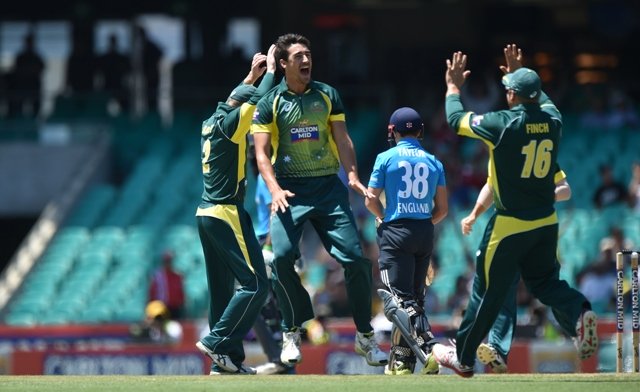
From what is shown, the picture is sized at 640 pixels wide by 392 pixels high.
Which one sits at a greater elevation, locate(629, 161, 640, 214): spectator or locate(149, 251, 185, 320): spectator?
locate(629, 161, 640, 214): spectator

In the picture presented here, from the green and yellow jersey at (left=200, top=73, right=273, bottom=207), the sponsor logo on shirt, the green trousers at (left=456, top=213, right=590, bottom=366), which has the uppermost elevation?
the sponsor logo on shirt

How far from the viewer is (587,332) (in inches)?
452

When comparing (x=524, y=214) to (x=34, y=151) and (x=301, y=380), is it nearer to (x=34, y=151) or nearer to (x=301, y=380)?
(x=301, y=380)

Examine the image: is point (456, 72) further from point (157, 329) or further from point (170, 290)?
point (170, 290)

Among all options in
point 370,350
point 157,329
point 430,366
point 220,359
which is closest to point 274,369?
point 220,359

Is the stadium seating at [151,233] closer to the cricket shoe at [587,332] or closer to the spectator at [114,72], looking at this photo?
the spectator at [114,72]

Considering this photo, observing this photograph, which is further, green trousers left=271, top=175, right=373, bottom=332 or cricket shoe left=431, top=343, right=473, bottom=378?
green trousers left=271, top=175, right=373, bottom=332

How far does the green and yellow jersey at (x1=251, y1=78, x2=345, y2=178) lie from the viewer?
508 inches

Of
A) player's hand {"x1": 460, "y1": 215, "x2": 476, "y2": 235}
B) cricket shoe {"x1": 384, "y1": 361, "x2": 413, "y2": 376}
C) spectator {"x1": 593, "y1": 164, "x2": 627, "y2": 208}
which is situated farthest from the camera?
spectator {"x1": 593, "y1": 164, "x2": 627, "y2": 208}

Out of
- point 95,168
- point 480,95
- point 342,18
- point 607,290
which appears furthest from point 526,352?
point 342,18

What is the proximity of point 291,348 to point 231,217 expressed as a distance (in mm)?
1181

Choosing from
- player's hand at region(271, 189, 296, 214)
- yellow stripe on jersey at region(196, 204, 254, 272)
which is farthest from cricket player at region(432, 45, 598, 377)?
yellow stripe on jersey at region(196, 204, 254, 272)

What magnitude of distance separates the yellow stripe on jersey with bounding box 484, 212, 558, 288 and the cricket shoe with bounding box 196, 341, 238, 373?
102 inches

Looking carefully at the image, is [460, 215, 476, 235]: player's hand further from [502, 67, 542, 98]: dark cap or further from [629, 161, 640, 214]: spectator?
[629, 161, 640, 214]: spectator
